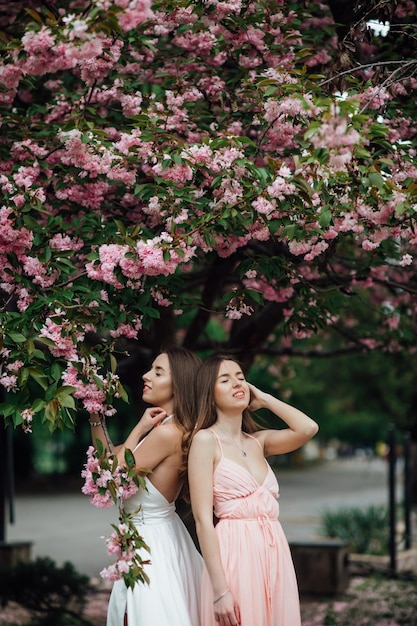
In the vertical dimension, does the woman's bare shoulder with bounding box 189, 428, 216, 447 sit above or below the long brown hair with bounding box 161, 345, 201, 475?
below

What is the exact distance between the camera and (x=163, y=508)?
13.7 feet

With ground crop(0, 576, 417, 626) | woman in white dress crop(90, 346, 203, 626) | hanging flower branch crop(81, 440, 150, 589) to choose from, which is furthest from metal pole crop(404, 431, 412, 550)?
hanging flower branch crop(81, 440, 150, 589)

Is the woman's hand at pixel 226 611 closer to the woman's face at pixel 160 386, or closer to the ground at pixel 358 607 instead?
the woman's face at pixel 160 386

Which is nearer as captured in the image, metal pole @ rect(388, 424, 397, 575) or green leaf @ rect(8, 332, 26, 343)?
green leaf @ rect(8, 332, 26, 343)

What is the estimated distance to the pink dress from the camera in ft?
12.6

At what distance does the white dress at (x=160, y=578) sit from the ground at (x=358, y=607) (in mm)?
4097

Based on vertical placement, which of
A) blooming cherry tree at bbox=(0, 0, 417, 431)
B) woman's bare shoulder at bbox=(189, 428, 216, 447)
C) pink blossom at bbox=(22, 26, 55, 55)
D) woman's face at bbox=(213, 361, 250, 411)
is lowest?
woman's bare shoulder at bbox=(189, 428, 216, 447)

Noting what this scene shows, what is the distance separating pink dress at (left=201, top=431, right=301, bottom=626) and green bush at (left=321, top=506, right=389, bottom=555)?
8.24 meters

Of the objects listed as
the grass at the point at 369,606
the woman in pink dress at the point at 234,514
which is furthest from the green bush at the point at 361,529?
the woman in pink dress at the point at 234,514

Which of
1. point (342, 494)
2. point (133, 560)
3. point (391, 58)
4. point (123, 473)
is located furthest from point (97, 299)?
point (342, 494)

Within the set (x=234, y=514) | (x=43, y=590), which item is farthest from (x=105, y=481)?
(x=43, y=590)

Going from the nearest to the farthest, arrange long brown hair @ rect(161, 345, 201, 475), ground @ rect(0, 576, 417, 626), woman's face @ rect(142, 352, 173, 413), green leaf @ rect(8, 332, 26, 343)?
green leaf @ rect(8, 332, 26, 343), long brown hair @ rect(161, 345, 201, 475), woman's face @ rect(142, 352, 173, 413), ground @ rect(0, 576, 417, 626)

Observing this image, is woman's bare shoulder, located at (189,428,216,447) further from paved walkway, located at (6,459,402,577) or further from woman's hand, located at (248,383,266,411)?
paved walkway, located at (6,459,402,577)

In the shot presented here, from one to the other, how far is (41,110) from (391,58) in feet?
7.52
